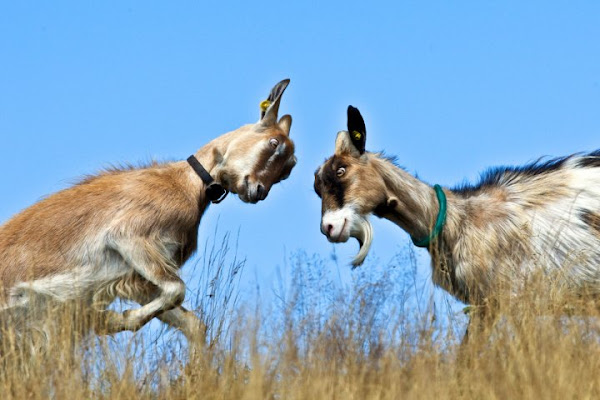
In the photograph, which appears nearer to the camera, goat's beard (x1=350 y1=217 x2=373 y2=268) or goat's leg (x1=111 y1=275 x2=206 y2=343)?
goat's leg (x1=111 y1=275 x2=206 y2=343)

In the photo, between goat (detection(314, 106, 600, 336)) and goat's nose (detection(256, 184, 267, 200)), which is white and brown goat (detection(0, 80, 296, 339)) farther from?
goat (detection(314, 106, 600, 336))

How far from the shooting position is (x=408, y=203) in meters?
7.83

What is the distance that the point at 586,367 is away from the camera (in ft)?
18.2

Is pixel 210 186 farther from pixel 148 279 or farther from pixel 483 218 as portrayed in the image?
pixel 483 218

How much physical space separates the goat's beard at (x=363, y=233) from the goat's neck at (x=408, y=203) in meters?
0.17

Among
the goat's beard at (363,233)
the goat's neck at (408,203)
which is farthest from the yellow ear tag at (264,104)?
the goat's beard at (363,233)

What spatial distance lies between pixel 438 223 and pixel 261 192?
55.5 inches

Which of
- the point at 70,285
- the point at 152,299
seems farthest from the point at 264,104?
the point at 70,285

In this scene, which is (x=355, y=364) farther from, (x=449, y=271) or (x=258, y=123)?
(x=258, y=123)

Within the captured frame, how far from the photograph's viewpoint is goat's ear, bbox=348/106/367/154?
7.86 m

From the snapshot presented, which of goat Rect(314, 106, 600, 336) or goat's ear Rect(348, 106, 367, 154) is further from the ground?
goat's ear Rect(348, 106, 367, 154)

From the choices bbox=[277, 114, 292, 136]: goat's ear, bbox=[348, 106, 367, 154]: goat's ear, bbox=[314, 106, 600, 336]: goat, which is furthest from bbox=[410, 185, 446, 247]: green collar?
bbox=[277, 114, 292, 136]: goat's ear

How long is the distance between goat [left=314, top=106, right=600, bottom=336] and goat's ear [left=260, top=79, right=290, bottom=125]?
1.83ft

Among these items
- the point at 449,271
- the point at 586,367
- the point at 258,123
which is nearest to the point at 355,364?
the point at 586,367
